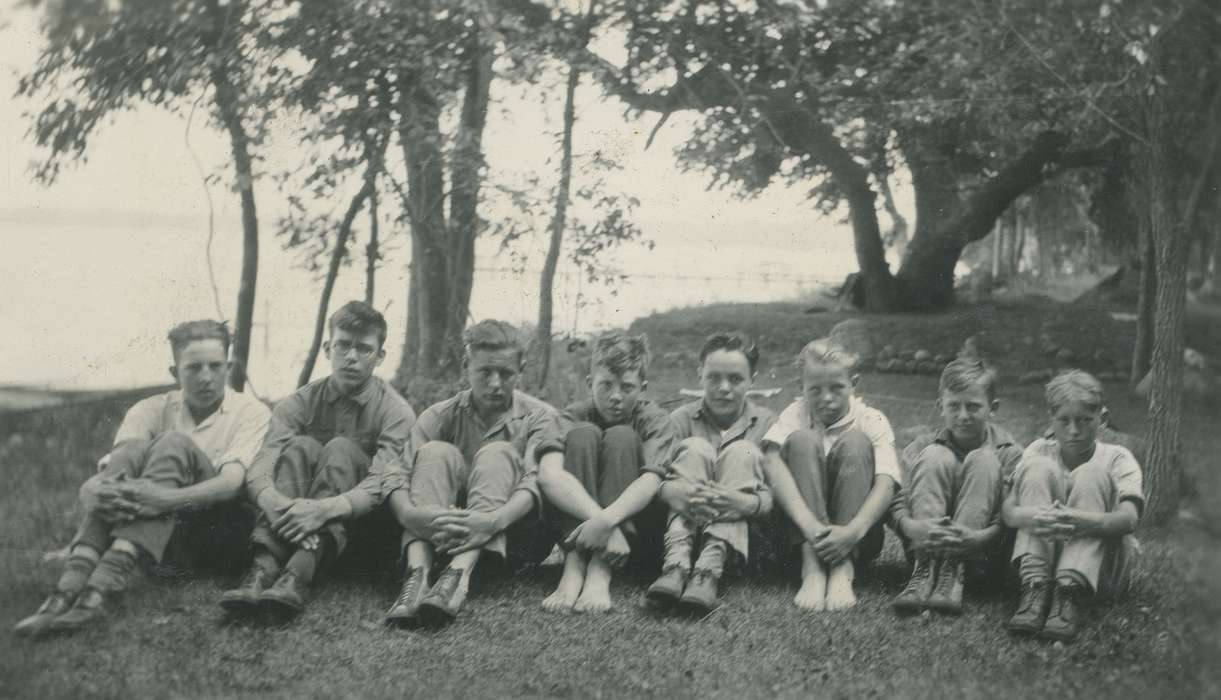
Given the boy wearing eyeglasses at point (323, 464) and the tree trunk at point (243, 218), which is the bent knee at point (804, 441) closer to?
the boy wearing eyeglasses at point (323, 464)

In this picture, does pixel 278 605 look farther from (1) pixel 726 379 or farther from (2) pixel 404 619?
(1) pixel 726 379

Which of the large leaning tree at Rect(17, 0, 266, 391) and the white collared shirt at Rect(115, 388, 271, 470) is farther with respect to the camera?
the large leaning tree at Rect(17, 0, 266, 391)

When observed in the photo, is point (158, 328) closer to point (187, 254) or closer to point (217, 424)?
point (187, 254)

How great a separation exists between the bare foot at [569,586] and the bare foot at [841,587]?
0.79 metres

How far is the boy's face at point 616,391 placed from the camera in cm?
361

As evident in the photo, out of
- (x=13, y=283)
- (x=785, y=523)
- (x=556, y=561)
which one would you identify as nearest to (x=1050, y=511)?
(x=785, y=523)

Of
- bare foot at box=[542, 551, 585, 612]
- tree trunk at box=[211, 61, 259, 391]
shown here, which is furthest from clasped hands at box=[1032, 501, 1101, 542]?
tree trunk at box=[211, 61, 259, 391]

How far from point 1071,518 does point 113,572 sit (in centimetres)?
282

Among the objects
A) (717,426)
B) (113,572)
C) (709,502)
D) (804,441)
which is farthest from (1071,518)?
(113,572)

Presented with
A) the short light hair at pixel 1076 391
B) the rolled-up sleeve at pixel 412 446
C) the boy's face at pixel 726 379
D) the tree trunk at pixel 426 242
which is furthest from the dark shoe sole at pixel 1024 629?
the tree trunk at pixel 426 242

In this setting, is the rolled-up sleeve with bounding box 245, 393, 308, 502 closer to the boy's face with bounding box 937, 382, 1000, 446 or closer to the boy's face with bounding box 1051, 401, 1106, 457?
the boy's face with bounding box 937, 382, 1000, 446

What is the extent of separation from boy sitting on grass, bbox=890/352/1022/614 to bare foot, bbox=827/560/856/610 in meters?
0.14

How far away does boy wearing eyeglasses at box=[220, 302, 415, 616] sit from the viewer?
3232 millimetres

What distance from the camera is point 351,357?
3.62m
